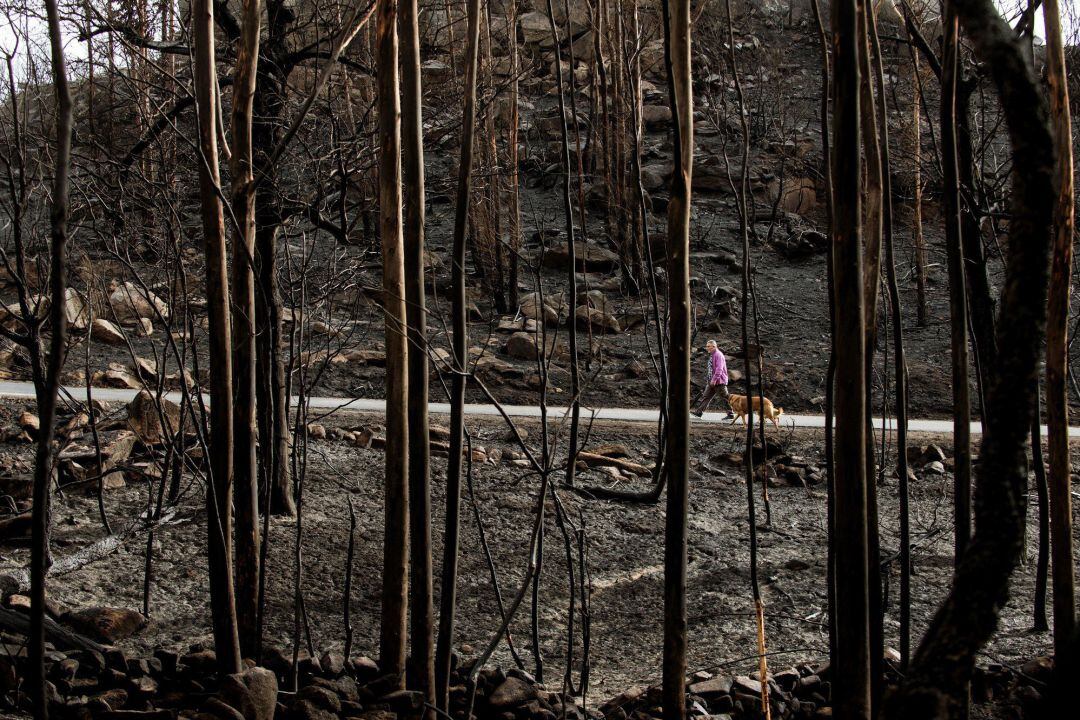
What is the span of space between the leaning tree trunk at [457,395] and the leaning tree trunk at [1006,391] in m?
3.16

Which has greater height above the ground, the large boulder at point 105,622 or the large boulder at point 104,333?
the large boulder at point 104,333

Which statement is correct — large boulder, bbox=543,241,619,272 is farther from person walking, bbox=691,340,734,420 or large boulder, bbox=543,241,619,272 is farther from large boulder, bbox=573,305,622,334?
person walking, bbox=691,340,734,420

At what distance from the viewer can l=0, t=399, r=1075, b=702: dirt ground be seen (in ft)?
24.5

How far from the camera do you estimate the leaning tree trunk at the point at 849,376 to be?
3.32 meters

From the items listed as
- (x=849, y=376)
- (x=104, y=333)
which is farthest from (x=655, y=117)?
(x=849, y=376)

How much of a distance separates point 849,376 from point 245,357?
3.37 m

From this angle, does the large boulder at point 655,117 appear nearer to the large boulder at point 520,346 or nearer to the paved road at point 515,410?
the large boulder at point 520,346

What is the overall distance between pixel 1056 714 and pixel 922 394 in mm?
15896

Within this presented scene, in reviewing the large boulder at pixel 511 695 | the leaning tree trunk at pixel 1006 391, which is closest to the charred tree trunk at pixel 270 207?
the large boulder at pixel 511 695

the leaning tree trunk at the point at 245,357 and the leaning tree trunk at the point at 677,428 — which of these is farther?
the leaning tree trunk at the point at 245,357

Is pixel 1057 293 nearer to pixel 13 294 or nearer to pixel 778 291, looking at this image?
pixel 778 291

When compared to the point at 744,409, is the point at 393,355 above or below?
above

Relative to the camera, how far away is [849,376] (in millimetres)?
3508

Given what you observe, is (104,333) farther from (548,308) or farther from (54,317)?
(54,317)
